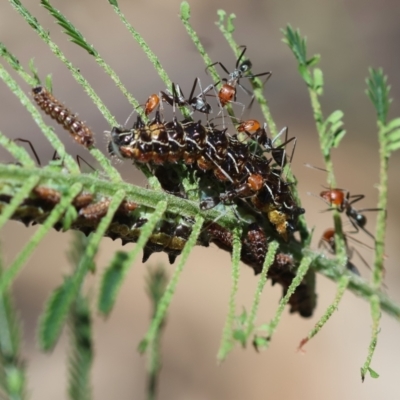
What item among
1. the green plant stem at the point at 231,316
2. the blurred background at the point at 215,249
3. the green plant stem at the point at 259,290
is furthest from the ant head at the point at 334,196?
the blurred background at the point at 215,249

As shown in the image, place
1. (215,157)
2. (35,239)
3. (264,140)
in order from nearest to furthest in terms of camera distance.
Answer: (35,239), (215,157), (264,140)

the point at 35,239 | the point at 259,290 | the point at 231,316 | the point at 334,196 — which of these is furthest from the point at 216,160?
the point at 334,196

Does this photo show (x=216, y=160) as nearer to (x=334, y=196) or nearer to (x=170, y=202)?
(x=170, y=202)

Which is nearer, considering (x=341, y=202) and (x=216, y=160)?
(x=216, y=160)

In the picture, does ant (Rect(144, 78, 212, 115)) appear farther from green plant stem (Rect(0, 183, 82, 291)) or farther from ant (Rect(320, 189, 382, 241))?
green plant stem (Rect(0, 183, 82, 291))

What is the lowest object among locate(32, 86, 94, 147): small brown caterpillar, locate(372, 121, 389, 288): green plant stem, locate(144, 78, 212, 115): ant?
locate(32, 86, 94, 147): small brown caterpillar

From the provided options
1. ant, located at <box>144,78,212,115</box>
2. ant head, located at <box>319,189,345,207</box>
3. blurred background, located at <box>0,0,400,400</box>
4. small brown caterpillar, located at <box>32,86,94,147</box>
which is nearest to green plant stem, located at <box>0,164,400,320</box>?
small brown caterpillar, located at <box>32,86,94,147</box>

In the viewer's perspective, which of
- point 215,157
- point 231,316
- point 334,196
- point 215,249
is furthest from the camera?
point 215,249
